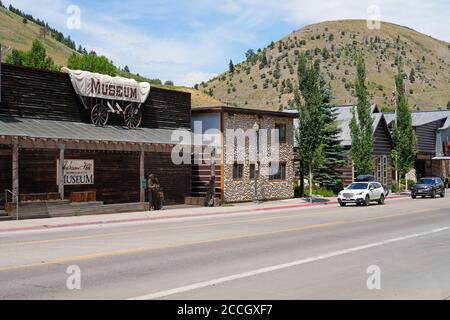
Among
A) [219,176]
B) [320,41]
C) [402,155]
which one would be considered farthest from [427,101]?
[219,176]

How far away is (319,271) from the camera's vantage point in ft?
36.6

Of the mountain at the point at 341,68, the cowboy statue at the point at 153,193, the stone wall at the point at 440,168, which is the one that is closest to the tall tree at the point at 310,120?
the cowboy statue at the point at 153,193

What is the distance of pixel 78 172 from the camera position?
96.8ft

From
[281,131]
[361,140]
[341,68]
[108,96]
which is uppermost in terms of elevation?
[341,68]

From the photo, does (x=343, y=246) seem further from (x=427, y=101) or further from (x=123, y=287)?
(x=427, y=101)

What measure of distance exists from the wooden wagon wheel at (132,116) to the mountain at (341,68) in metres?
91.8

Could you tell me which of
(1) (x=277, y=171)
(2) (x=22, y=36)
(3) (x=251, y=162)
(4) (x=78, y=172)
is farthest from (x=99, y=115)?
(2) (x=22, y=36)

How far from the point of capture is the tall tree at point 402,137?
52406mm

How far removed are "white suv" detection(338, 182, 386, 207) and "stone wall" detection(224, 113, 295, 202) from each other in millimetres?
6229

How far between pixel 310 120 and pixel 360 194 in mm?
6583

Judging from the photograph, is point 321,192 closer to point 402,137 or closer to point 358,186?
point 358,186

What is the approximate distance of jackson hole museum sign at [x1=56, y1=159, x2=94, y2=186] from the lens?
2892cm

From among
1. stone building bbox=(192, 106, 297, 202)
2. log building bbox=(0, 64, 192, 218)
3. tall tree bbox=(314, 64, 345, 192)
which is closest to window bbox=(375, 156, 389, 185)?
tall tree bbox=(314, 64, 345, 192)

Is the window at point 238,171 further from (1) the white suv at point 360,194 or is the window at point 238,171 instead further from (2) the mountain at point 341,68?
(2) the mountain at point 341,68
